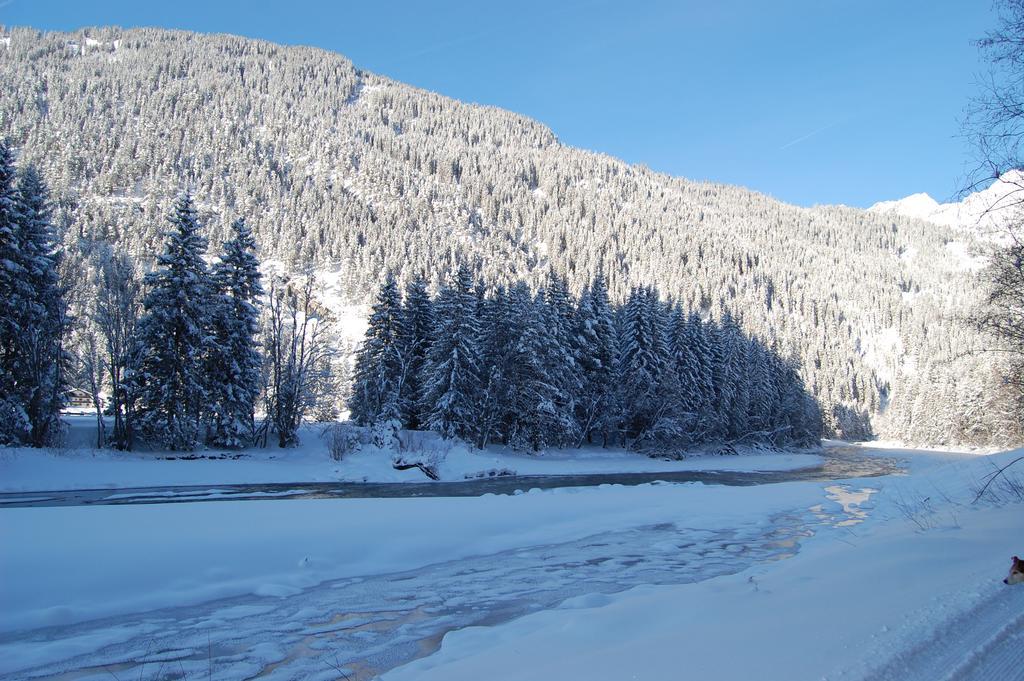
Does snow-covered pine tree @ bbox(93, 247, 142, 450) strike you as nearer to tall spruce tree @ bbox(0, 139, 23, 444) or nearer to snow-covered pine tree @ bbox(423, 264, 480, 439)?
tall spruce tree @ bbox(0, 139, 23, 444)

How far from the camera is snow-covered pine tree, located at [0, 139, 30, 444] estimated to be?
22469 mm

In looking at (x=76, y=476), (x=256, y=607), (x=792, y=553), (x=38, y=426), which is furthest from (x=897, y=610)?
(x=38, y=426)

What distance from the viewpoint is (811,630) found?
3.56m

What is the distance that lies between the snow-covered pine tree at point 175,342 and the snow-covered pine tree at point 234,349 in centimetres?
87

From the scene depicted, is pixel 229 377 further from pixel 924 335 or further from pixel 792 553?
pixel 924 335

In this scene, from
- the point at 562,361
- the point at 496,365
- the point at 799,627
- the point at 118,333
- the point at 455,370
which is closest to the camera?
the point at 799,627

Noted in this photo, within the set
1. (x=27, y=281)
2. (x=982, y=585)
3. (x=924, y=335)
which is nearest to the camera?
(x=982, y=585)

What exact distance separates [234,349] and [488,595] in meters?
28.7

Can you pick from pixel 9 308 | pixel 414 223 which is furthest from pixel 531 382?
pixel 414 223

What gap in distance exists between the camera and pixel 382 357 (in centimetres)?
3781

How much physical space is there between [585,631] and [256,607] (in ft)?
14.8

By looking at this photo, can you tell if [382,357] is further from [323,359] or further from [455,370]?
Result: [455,370]

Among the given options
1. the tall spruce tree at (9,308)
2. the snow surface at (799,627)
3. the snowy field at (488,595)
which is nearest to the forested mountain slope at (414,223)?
the tall spruce tree at (9,308)

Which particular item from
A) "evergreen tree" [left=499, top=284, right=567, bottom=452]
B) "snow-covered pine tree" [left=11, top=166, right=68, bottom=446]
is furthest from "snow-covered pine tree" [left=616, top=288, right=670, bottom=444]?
"snow-covered pine tree" [left=11, top=166, right=68, bottom=446]
